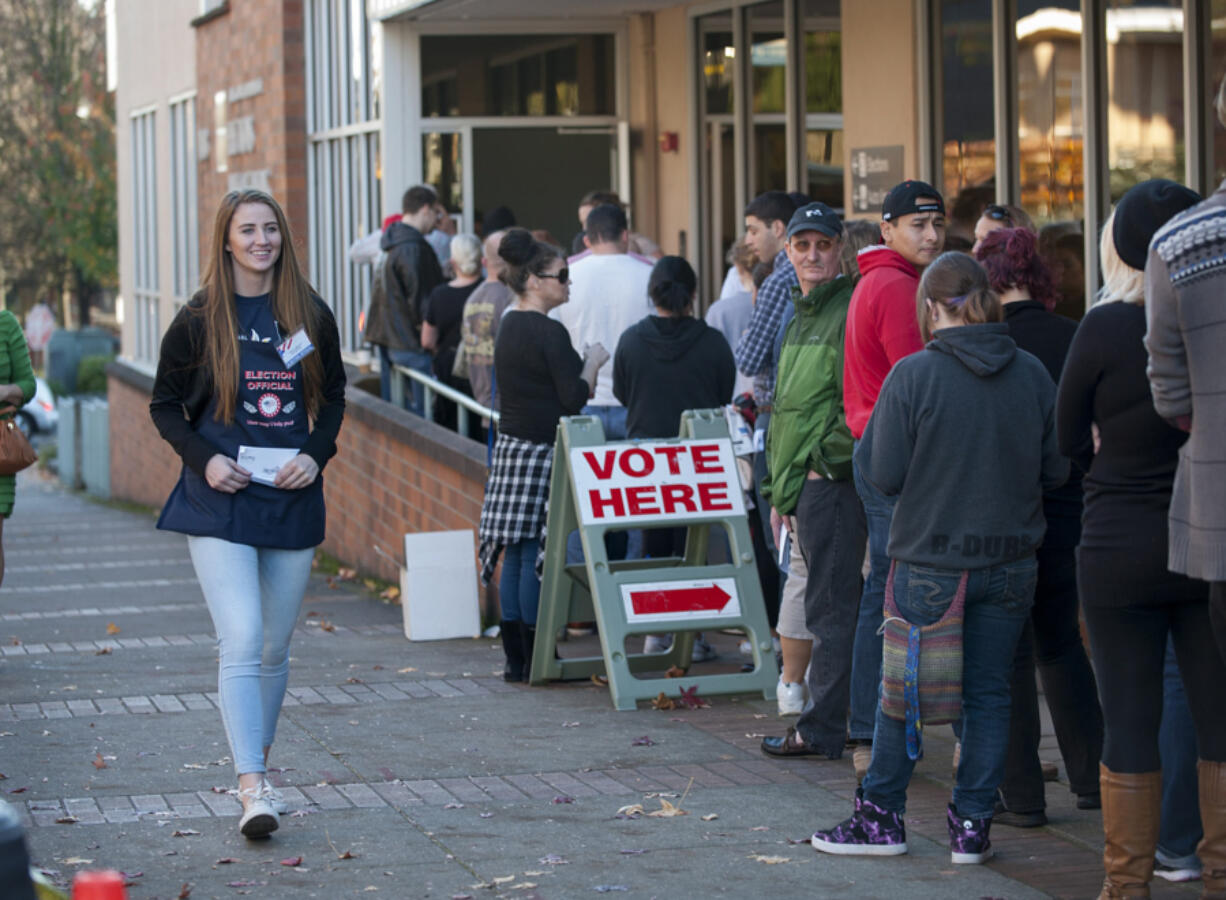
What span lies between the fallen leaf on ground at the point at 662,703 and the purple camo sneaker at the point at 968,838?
2509 millimetres

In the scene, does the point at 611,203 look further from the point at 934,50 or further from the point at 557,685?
the point at 557,685

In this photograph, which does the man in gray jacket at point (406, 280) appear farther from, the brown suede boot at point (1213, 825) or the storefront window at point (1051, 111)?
the brown suede boot at point (1213, 825)

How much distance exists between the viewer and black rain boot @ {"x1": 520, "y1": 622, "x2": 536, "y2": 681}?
27.1 feet

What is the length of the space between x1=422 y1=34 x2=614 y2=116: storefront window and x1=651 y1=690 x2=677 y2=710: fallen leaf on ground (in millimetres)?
7675

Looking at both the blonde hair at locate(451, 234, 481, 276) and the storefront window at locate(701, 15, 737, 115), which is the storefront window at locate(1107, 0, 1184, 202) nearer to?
the blonde hair at locate(451, 234, 481, 276)

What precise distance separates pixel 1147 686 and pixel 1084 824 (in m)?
1.14

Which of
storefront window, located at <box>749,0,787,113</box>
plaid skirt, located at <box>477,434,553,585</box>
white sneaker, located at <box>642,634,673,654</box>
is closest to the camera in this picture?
plaid skirt, located at <box>477,434,553,585</box>

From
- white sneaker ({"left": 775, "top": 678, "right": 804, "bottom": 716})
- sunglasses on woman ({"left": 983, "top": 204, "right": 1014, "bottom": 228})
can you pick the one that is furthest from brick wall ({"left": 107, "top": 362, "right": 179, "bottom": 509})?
sunglasses on woman ({"left": 983, "top": 204, "right": 1014, "bottom": 228})

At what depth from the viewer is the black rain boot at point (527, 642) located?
27.1 ft

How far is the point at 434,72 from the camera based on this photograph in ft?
46.6

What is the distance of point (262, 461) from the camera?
5602mm

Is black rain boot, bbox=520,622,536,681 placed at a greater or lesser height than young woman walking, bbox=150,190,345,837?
lesser

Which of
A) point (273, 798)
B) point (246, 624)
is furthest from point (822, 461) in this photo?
point (273, 798)

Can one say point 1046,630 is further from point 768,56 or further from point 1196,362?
point 768,56
